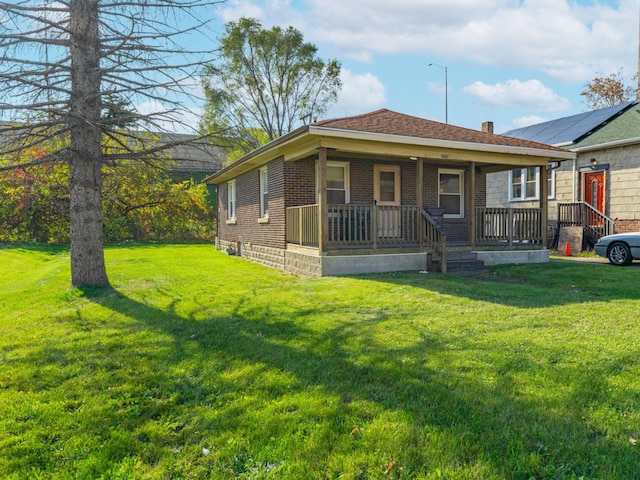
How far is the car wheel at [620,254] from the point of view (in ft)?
37.1

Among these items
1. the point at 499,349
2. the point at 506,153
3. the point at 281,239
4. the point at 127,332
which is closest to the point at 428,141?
the point at 506,153

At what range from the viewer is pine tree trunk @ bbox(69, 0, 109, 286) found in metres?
6.83

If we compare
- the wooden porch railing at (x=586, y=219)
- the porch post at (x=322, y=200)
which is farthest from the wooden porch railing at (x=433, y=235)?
the wooden porch railing at (x=586, y=219)

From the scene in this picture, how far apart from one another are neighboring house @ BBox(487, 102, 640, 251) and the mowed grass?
966 centimetres

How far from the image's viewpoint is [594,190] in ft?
53.2

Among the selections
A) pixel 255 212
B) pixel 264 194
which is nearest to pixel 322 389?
pixel 264 194

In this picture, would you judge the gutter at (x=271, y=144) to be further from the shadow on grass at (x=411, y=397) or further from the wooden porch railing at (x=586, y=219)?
the wooden porch railing at (x=586, y=219)

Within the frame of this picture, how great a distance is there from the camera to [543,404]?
3.25m

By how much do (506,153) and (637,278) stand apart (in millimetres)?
4298

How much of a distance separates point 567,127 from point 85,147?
18.9 meters

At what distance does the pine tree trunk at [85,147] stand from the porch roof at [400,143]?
3763 mm

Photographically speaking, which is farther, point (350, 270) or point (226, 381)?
point (350, 270)

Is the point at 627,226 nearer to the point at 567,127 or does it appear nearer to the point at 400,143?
the point at 567,127

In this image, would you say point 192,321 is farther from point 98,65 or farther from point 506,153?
point 506,153
